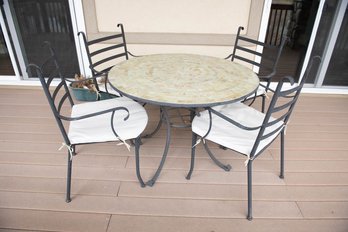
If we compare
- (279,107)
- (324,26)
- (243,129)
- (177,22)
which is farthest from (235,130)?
(324,26)

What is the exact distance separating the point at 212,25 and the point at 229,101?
1598 millimetres

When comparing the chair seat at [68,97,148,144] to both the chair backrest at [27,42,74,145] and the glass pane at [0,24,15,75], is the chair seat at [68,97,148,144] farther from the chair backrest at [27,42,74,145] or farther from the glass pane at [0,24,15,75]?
the glass pane at [0,24,15,75]

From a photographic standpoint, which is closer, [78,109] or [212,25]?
[78,109]

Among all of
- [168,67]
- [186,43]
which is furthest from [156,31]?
[168,67]

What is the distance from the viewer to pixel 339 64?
3.04m

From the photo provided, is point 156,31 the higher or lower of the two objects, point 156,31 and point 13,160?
the higher

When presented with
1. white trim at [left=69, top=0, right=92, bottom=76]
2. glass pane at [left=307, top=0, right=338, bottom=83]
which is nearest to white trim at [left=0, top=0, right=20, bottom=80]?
white trim at [left=69, top=0, right=92, bottom=76]

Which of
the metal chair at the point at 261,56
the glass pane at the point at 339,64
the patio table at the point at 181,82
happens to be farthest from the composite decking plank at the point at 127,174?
the glass pane at the point at 339,64

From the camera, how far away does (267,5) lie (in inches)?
100

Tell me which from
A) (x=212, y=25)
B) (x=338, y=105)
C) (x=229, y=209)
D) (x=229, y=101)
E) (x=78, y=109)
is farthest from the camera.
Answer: (x=338, y=105)

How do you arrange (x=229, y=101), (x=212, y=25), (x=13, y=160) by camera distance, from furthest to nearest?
(x=212, y=25) → (x=13, y=160) → (x=229, y=101)

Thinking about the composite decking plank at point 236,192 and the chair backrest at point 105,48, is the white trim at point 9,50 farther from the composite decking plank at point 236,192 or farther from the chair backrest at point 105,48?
the composite decking plank at point 236,192

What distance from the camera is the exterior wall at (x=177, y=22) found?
8.43 ft

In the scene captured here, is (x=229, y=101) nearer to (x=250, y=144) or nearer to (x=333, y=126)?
(x=250, y=144)
